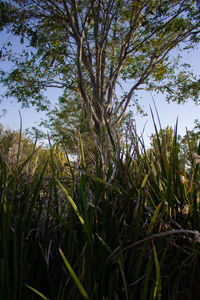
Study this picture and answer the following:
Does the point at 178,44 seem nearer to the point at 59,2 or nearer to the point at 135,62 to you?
the point at 135,62

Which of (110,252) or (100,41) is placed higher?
(100,41)

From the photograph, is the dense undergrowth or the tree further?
the tree

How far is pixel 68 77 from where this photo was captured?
1452 centimetres

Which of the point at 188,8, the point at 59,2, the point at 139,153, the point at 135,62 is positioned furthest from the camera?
the point at 135,62

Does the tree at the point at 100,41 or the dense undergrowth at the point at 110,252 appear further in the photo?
the tree at the point at 100,41

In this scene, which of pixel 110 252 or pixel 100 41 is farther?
pixel 100 41

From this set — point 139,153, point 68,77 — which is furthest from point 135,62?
point 139,153

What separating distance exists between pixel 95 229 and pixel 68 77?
48.2 feet

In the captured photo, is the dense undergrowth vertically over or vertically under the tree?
under

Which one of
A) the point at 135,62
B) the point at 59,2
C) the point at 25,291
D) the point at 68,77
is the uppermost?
the point at 59,2

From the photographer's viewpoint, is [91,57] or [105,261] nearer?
[105,261]

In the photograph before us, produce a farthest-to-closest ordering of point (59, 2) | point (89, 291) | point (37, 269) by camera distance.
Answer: point (59, 2) → point (37, 269) → point (89, 291)

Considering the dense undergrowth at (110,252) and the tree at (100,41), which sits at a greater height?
Answer: the tree at (100,41)

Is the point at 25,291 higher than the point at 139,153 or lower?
lower
